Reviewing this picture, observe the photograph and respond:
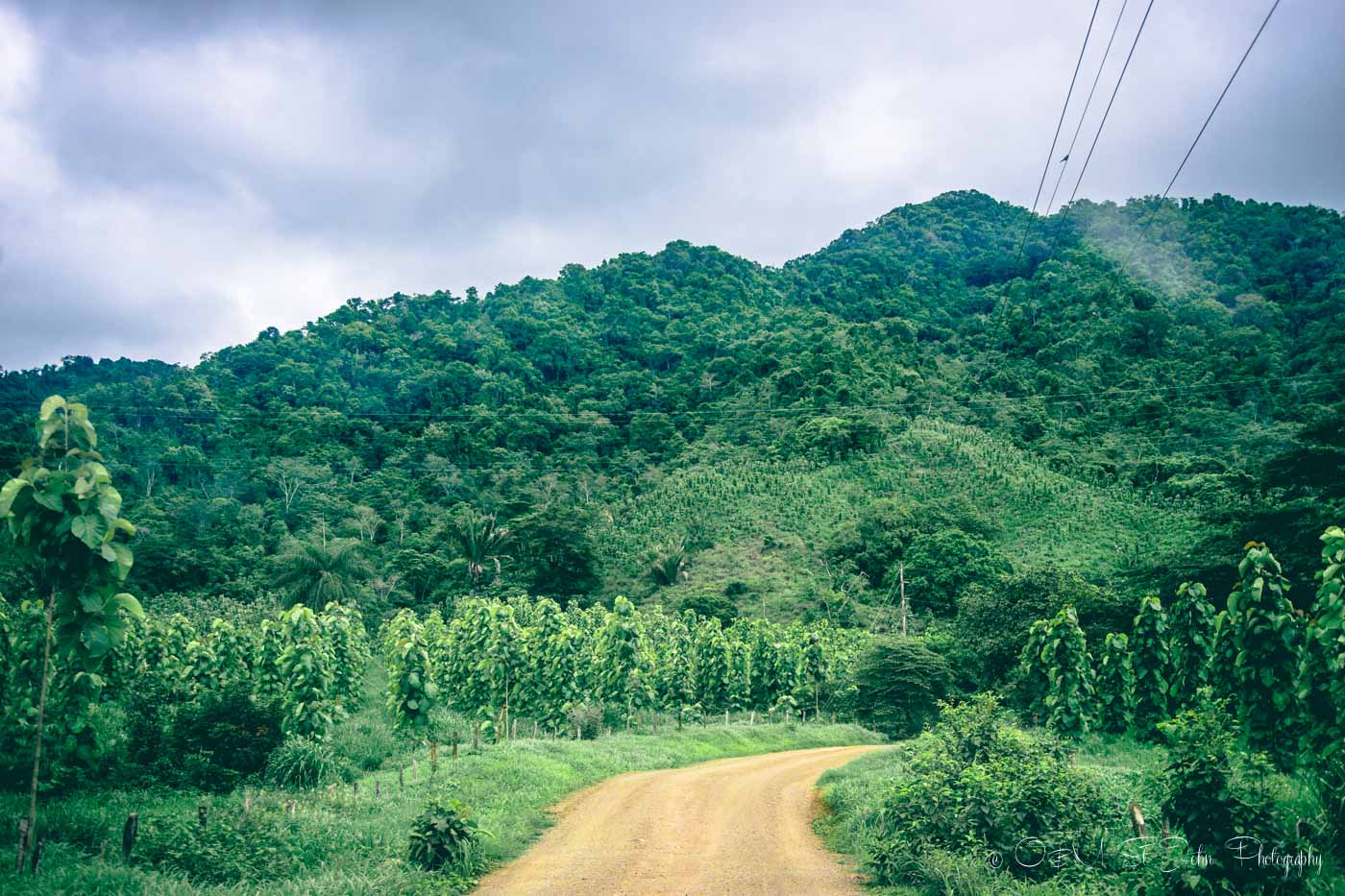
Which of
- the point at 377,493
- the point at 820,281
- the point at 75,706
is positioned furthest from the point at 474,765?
the point at 820,281

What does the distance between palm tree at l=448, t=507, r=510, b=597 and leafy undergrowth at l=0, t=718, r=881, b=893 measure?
1497 inches

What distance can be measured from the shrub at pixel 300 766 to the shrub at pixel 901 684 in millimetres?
24091

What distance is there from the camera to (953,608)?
171ft

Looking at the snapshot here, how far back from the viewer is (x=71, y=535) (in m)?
8.11

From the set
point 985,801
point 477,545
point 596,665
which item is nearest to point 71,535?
point 985,801

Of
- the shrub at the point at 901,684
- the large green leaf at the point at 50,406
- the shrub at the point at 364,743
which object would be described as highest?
Answer: the large green leaf at the point at 50,406

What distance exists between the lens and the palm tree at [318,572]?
42781mm

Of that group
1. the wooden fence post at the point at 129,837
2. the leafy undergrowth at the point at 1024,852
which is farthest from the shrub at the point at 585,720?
the wooden fence post at the point at 129,837

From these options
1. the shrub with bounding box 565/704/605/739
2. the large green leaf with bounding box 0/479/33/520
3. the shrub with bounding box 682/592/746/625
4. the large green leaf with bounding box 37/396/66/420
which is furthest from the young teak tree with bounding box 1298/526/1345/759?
the shrub with bounding box 682/592/746/625

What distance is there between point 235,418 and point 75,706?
6212 centimetres

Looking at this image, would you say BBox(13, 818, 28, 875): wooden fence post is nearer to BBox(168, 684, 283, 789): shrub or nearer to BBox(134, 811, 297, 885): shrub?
BBox(134, 811, 297, 885): shrub

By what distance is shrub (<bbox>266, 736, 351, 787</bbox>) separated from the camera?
16.5 m

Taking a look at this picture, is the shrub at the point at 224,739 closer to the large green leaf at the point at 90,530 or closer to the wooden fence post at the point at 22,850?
the wooden fence post at the point at 22,850

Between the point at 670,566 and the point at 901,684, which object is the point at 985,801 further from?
the point at 670,566
